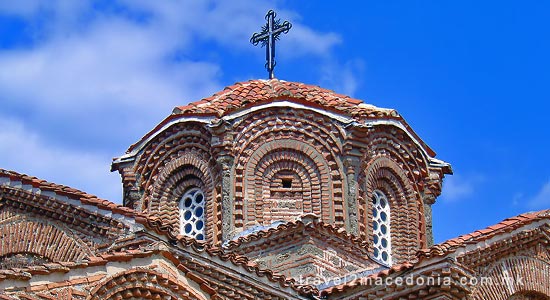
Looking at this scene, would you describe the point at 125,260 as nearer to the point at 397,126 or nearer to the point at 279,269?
the point at 279,269

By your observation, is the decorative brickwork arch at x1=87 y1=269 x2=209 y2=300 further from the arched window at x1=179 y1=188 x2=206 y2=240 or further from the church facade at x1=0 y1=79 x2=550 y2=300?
the arched window at x1=179 y1=188 x2=206 y2=240

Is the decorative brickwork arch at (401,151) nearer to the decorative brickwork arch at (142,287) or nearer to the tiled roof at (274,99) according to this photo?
the tiled roof at (274,99)

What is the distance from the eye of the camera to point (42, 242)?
1678 centimetres

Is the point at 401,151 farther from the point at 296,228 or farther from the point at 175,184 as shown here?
the point at 175,184

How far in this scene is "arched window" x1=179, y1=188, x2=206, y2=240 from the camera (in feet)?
65.2

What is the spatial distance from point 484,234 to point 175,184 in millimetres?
5787

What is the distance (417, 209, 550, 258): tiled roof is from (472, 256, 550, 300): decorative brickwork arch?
0.44 m

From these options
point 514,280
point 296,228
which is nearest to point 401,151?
point 296,228

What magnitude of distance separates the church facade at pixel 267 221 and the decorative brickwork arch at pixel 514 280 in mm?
23

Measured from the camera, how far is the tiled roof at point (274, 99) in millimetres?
20047

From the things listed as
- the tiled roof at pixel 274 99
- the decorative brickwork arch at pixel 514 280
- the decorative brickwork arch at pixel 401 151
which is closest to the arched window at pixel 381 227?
the decorative brickwork arch at pixel 401 151

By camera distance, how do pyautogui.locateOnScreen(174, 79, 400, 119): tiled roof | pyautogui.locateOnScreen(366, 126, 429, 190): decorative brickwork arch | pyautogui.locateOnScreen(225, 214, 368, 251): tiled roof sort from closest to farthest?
pyautogui.locateOnScreen(225, 214, 368, 251): tiled roof < pyautogui.locateOnScreen(174, 79, 400, 119): tiled roof < pyautogui.locateOnScreen(366, 126, 429, 190): decorative brickwork arch

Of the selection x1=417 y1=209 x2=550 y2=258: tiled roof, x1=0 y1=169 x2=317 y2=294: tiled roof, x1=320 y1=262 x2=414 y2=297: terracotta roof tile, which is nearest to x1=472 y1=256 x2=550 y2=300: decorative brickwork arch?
x1=417 y1=209 x2=550 y2=258: tiled roof

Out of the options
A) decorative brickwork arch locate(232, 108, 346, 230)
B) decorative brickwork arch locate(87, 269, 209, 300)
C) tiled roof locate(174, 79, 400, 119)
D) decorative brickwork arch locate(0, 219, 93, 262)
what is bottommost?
decorative brickwork arch locate(87, 269, 209, 300)
